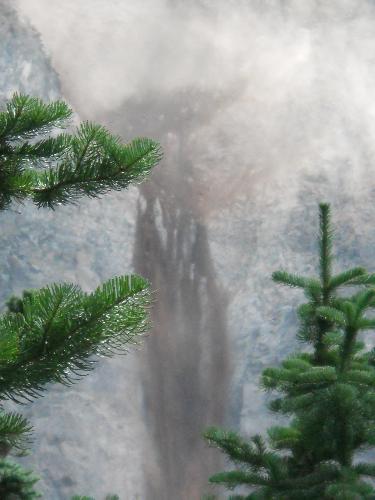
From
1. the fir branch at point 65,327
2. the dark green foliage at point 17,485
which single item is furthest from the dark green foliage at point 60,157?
the dark green foliage at point 17,485

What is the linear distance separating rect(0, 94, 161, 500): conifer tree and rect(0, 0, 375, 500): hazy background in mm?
18636

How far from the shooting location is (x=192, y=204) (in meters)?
31.0

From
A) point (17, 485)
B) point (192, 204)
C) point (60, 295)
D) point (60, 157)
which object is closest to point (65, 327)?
point (60, 295)

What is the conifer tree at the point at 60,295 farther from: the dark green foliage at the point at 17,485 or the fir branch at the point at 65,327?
the dark green foliage at the point at 17,485

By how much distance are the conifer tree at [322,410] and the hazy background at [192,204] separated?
16343mm

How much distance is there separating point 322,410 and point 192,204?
26.3m

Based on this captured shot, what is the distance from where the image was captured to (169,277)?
91.6 feet

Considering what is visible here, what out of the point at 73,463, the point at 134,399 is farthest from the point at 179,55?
the point at 73,463

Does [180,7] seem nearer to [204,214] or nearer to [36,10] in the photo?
[36,10]

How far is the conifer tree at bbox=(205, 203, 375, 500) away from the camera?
4816 millimetres

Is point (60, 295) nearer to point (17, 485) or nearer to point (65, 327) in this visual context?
point (65, 327)

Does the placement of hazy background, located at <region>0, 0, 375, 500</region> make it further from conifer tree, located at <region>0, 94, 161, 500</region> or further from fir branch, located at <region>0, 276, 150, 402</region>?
fir branch, located at <region>0, 276, 150, 402</region>

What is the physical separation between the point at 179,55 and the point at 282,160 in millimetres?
11228

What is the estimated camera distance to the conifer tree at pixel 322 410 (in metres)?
4.82
